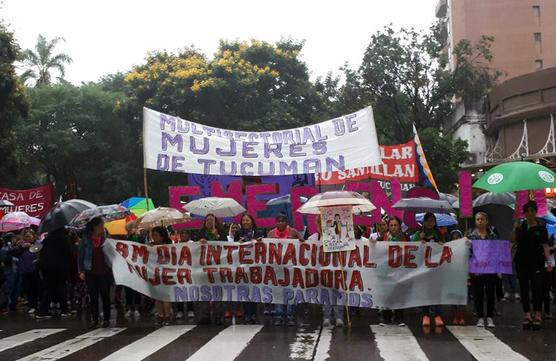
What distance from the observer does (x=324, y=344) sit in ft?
29.0

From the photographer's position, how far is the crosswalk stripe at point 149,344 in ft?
27.1

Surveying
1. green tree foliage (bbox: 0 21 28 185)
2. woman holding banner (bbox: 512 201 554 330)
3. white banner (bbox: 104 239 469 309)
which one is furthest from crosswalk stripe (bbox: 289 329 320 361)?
green tree foliage (bbox: 0 21 28 185)

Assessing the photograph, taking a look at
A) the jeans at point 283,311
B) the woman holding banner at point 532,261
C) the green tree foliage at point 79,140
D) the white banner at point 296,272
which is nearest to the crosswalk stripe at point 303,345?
the jeans at point 283,311

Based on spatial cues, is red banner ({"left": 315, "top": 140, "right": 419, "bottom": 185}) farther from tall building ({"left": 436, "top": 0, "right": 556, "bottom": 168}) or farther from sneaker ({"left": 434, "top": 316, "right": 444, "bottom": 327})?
tall building ({"left": 436, "top": 0, "right": 556, "bottom": 168})

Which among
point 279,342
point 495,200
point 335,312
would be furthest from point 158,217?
point 495,200

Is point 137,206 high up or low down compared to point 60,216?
up

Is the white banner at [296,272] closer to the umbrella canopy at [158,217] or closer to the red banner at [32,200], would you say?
the umbrella canopy at [158,217]

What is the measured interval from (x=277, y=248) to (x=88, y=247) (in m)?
2.83

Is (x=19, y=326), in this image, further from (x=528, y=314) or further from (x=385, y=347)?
(x=528, y=314)

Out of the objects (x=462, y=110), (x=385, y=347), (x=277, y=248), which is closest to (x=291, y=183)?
(x=277, y=248)

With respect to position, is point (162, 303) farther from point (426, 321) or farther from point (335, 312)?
point (426, 321)

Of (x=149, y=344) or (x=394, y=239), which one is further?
(x=394, y=239)

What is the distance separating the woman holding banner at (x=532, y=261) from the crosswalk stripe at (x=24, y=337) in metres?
6.62

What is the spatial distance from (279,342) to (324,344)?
586 mm
